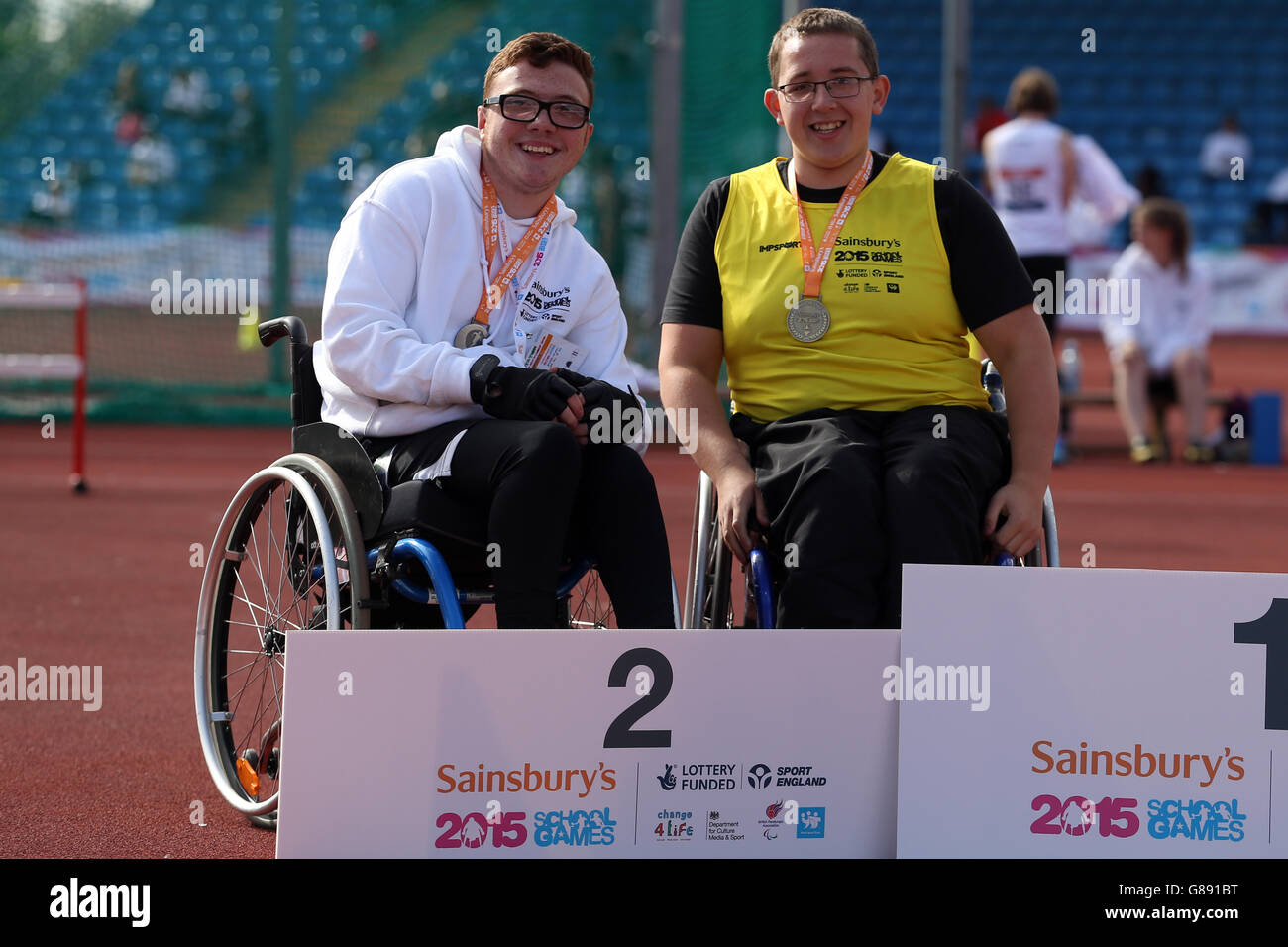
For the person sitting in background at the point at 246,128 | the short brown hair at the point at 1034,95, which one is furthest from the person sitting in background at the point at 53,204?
the short brown hair at the point at 1034,95

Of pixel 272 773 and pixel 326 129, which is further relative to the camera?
pixel 326 129

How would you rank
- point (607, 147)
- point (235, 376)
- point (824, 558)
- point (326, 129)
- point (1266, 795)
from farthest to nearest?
point (326, 129) < point (235, 376) < point (607, 147) < point (824, 558) < point (1266, 795)

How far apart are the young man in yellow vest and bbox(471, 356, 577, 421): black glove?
1.37 ft

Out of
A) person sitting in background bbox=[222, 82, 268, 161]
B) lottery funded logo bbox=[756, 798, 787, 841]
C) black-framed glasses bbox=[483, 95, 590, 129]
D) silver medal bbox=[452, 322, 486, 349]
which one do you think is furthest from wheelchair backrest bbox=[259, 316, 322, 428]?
person sitting in background bbox=[222, 82, 268, 161]

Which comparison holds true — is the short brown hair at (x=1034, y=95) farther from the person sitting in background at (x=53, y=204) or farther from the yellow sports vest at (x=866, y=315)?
the person sitting in background at (x=53, y=204)

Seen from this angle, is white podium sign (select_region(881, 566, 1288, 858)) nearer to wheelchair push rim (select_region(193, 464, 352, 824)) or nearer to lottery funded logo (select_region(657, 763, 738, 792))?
lottery funded logo (select_region(657, 763, 738, 792))

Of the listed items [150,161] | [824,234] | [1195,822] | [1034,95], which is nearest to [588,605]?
[824,234]

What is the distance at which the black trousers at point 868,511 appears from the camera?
325cm

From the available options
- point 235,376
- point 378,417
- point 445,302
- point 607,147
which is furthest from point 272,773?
point 235,376

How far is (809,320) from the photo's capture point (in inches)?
141

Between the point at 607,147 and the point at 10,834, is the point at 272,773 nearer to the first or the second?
the point at 10,834

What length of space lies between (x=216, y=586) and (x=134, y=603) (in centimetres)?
251

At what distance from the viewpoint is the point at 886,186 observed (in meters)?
3.66

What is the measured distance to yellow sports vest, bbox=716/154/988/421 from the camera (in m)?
3.56
